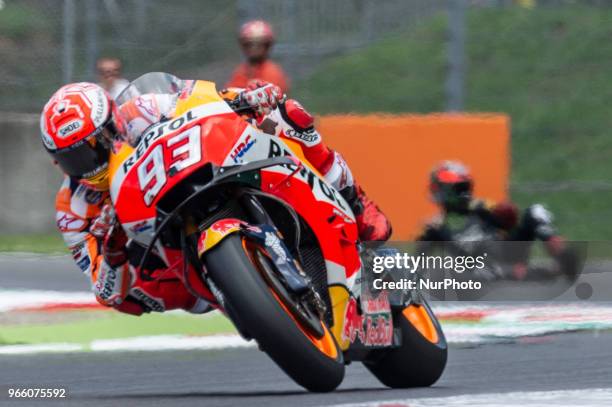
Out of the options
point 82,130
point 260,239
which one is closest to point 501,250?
point 82,130

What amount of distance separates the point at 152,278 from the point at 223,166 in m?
0.71

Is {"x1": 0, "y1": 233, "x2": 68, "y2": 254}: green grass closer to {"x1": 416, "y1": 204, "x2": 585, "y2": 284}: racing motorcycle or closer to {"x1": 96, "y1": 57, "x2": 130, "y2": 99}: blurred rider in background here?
{"x1": 96, "y1": 57, "x2": 130, "y2": 99}: blurred rider in background

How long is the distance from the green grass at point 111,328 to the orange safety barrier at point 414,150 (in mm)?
2425

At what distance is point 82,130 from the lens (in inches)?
202

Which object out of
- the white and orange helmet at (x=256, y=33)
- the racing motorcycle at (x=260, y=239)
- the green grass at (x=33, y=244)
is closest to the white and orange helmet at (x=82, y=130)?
the racing motorcycle at (x=260, y=239)

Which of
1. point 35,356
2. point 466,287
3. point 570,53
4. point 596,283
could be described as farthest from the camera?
point 570,53

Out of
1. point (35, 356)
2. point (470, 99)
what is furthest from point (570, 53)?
point (35, 356)

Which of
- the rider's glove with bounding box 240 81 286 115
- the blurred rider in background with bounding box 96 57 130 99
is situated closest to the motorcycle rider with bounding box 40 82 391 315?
the rider's glove with bounding box 240 81 286 115

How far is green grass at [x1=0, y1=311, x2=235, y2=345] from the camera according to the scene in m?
7.29

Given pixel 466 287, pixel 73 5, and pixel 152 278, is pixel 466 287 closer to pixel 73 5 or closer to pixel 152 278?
pixel 152 278

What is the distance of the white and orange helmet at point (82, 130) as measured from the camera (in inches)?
202

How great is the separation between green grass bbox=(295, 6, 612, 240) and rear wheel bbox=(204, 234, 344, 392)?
18.4ft

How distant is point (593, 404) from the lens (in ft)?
15.2

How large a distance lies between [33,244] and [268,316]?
635 cm
